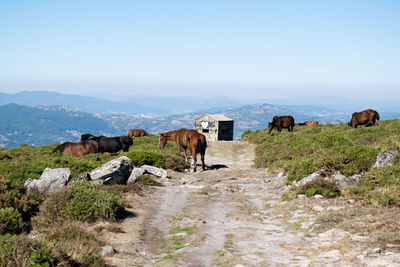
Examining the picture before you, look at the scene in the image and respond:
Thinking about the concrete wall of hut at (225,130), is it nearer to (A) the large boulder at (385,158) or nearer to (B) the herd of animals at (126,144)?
(B) the herd of animals at (126,144)

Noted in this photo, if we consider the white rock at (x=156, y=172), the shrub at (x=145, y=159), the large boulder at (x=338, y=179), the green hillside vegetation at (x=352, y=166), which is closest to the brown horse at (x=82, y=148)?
the shrub at (x=145, y=159)

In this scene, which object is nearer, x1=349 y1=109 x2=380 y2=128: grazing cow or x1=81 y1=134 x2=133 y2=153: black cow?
x1=81 y1=134 x2=133 y2=153: black cow

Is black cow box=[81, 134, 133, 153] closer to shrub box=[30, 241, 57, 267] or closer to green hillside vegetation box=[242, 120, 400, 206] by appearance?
green hillside vegetation box=[242, 120, 400, 206]

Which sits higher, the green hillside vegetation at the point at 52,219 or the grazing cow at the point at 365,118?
the grazing cow at the point at 365,118

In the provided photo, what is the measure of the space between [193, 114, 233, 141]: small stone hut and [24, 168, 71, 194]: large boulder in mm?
44877

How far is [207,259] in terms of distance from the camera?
25.5 ft

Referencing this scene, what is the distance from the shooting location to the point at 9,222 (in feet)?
32.1

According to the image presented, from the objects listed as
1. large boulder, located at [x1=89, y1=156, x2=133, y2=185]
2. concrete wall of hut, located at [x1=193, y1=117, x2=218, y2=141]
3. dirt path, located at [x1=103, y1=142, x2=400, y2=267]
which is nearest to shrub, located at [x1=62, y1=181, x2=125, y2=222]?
dirt path, located at [x1=103, y1=142, x2=400, y2=267]

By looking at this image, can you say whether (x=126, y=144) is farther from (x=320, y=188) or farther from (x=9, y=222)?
(x=9, y=222)

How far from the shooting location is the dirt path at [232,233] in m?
7.58

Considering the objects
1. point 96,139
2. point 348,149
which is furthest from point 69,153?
point 348,149

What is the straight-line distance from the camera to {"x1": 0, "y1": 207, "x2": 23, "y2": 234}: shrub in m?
9.62

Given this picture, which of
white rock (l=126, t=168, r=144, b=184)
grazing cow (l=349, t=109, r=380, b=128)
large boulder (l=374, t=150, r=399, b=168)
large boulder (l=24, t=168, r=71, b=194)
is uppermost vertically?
grazing cow (l=349, t=109, r=380, b=128)

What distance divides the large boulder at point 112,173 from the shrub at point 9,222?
544 centimetres
